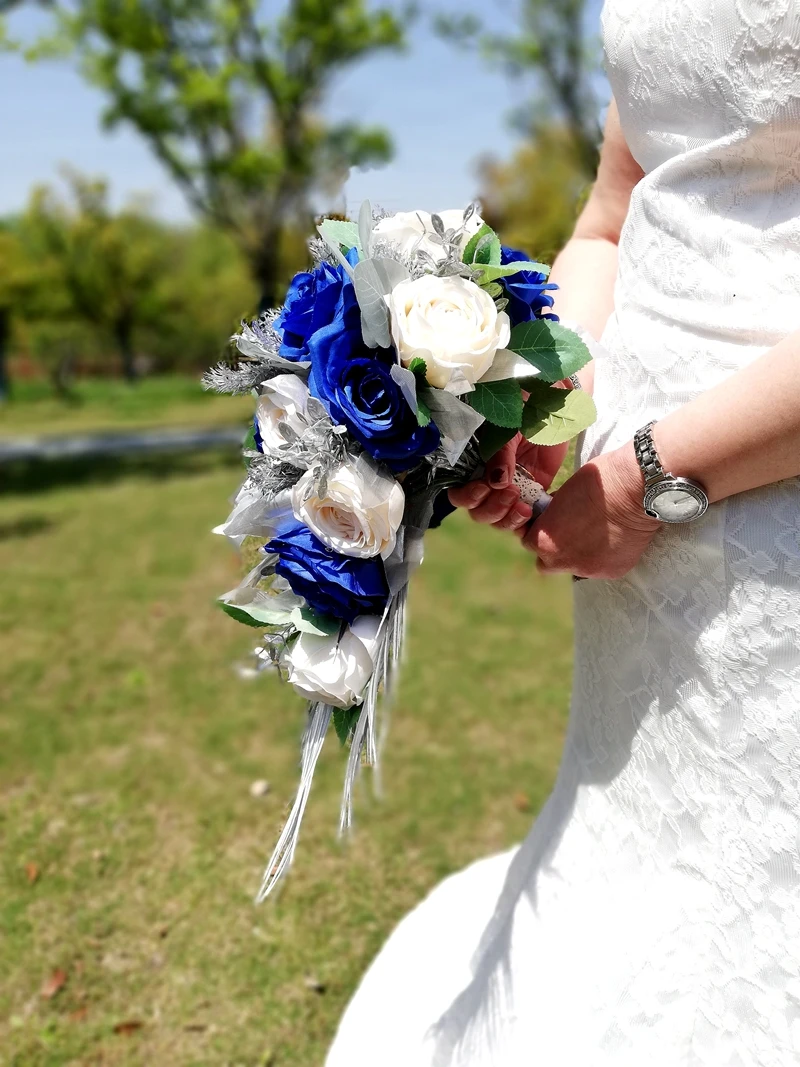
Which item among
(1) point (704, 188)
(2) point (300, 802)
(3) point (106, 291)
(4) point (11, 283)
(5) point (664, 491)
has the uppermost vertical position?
(1) point (704, 188)

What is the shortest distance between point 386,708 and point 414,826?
2.35m

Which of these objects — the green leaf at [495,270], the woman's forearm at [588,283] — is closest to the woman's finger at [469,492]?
the green leaf at [495,270]

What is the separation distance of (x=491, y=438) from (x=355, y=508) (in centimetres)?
27

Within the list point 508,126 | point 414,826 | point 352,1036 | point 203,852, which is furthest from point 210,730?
point 508,126

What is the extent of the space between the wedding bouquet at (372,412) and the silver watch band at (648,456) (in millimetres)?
82

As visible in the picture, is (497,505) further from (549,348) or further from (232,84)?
(232,84)

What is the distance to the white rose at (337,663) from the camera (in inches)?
56.6

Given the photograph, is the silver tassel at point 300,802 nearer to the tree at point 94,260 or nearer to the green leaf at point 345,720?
the green leaf at point 345,720

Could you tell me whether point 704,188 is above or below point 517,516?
above

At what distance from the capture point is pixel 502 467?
1.49m

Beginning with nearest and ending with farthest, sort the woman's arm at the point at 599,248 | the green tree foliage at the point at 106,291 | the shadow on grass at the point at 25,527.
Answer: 1. the woman's arm at the point at 599,248
2. the shadow on grass at the point at 25,527
3. the green tree foliage at the point at 106,291

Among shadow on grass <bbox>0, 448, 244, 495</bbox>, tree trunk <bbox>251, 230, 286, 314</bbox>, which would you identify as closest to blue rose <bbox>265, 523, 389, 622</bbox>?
shadow on grass <bbox>0, 448, 244, 495</bbox>

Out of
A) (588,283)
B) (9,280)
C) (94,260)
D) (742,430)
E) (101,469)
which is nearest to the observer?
(742,430)

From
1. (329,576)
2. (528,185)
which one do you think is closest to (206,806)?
(329,576)
